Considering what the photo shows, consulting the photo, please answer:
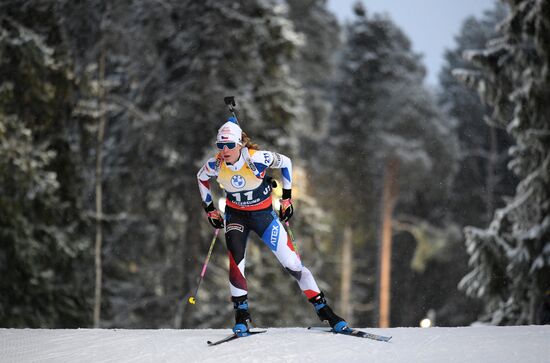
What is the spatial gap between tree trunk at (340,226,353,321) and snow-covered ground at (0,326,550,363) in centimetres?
2001

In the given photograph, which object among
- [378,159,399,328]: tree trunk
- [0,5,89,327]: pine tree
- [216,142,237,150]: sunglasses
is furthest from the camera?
[378,159,399,328]: tree trunk

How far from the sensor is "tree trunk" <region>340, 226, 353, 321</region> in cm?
2719

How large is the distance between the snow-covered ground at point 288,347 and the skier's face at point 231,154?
1634mm

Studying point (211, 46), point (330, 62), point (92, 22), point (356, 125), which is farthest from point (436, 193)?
point (92, 22)

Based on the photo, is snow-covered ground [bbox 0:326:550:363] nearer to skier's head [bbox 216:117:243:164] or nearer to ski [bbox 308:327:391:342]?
ski [bbox 308:327:391:342]

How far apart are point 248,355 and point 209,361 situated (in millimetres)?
350

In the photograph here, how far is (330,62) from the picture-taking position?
2452cm

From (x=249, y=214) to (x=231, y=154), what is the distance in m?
0.64

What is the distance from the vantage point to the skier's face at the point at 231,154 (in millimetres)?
6578

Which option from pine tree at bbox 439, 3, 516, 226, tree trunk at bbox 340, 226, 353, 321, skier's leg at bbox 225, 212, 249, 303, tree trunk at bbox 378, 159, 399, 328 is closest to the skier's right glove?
skier's leg at bbox 225, 212, 249, 303

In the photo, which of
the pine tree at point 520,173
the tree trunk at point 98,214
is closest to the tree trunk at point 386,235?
the tree trunk at point 98,214

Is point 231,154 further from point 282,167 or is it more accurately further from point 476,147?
point 476,147

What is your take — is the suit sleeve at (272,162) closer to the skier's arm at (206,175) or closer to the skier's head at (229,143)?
the skier's head at (229,143)

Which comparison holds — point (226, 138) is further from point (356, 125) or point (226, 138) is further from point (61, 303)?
point (356, 125)
